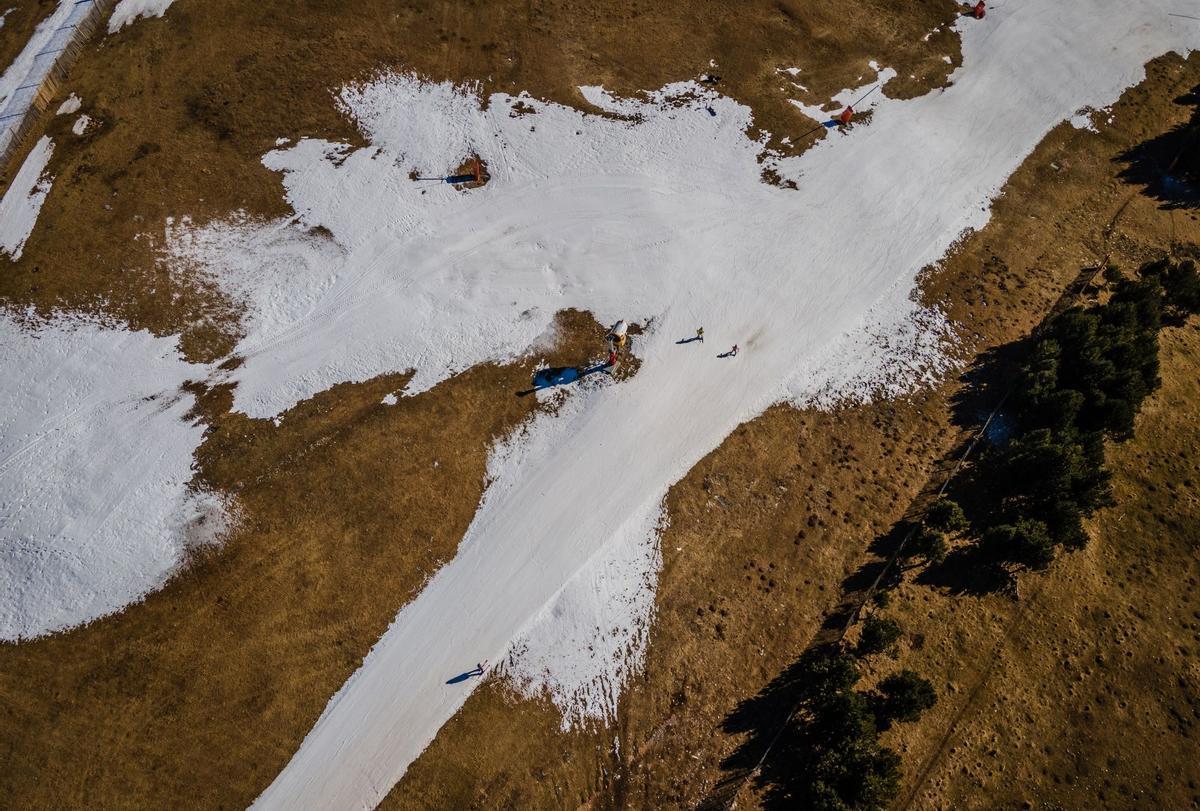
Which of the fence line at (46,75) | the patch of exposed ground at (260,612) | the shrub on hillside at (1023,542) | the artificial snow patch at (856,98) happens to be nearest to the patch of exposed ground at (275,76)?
the artificial snow patch at (856,98)

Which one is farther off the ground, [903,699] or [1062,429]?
[1062,429]

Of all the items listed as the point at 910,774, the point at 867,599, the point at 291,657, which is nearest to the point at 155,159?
the point at 291,657

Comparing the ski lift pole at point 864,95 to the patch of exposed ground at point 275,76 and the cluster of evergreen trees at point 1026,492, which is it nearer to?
the patch of exposed ground at point 275,76

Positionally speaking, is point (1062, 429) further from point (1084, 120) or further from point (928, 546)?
point (1084, 120)

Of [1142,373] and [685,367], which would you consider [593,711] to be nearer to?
[685,367]

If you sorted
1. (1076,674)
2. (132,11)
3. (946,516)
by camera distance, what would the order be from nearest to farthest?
1. (1076,674)
2. (946,516)
3. (132,11)

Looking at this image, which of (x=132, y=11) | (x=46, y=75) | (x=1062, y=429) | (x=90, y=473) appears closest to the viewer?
(x=1062, y=429)

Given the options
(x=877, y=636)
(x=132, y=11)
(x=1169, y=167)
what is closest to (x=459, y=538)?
(x=877, y=636)
